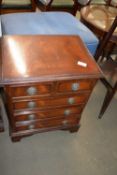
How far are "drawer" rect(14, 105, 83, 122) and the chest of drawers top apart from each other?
1.11 feet

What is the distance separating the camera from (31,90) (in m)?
1.03

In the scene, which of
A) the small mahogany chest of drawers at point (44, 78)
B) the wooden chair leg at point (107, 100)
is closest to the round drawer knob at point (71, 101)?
the small mahogany chest of drawers at point (44, 78)

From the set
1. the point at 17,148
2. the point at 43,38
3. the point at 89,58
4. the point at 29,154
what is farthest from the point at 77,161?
the point at 43,38

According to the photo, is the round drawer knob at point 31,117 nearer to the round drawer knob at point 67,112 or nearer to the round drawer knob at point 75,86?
the round drawer knob at point 67,112

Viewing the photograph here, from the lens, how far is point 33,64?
40.2 inches

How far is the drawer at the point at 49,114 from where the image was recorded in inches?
48.3

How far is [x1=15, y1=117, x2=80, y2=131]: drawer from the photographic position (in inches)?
51.8

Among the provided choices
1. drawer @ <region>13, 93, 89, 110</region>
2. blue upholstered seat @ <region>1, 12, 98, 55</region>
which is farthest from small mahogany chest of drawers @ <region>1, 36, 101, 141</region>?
blue upholstered seat @ <region>1, 12, 98, 55</region>

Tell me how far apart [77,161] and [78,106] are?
1.45 feet

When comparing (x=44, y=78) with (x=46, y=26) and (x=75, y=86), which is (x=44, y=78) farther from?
(x=46, y=26)

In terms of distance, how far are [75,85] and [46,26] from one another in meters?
0.79

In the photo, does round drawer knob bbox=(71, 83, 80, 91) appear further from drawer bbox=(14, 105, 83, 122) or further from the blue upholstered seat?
the blue upholstered seat

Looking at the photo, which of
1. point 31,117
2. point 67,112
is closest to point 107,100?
point 67,112

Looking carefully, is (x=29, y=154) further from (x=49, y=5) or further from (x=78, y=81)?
(x=49, y=5)
